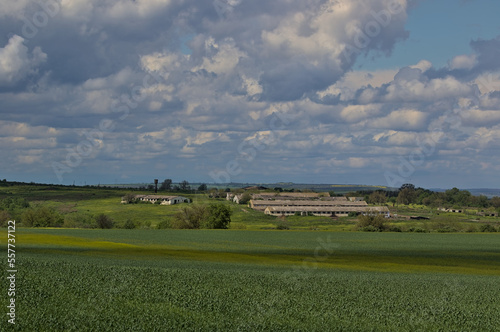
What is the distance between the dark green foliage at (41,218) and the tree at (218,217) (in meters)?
33.0

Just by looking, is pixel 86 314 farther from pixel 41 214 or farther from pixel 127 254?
pixel 41 214

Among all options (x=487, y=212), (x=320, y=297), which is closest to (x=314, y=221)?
(x=487, y=212)

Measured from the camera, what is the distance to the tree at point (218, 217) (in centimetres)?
10638

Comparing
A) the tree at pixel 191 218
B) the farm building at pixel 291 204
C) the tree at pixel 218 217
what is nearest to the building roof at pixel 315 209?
the farm building at pixel 291 204

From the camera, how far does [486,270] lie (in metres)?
48.0

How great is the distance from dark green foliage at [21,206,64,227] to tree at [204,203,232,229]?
32977mm

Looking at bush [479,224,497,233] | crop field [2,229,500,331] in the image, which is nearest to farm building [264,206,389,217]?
bush [479,224,497,233]

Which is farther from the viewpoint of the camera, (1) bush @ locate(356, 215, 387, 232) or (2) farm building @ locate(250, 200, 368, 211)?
(2) farm building @ locate(250, 200, 368, 211)

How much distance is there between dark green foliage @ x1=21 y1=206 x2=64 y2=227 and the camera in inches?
4336

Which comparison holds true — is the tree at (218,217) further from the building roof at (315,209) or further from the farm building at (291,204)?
the farm building at (291,204)

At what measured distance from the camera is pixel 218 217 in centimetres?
10650

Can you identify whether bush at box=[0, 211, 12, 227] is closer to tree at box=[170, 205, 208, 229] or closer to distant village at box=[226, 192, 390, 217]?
tree at box=[170, 205, 208, 229]

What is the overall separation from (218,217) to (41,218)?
37895mm

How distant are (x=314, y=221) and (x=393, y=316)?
4638 inches
